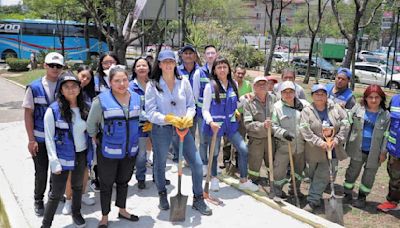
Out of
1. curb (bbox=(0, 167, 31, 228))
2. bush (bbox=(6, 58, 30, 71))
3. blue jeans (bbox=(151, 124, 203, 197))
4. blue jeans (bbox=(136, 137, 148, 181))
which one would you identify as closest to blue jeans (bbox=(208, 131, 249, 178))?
blue jeans (bbox=(151, 124, 203, 197))

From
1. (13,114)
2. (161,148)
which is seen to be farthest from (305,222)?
(13,114)

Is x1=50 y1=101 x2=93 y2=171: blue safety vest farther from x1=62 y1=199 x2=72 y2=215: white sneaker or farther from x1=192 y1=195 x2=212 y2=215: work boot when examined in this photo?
x1=192 y1=195 x2=212 y2=215: work boot

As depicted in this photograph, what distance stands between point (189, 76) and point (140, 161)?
1340 millimetres

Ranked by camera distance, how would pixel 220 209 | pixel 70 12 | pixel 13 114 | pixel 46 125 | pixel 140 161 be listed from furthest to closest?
pixel 70 12 < pixel 13 114 < pixel 140 161 < pixel 220 209 < pixel 46 125

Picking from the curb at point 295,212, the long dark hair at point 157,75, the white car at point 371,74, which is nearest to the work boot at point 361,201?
the curb at point 295,212

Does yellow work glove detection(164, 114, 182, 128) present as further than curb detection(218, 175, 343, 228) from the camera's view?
No

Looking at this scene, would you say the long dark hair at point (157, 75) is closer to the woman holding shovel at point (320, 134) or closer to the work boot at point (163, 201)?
the work boot at point (163, 201)

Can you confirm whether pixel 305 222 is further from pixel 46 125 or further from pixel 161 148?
pixel 46 125

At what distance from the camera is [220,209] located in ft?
14.8

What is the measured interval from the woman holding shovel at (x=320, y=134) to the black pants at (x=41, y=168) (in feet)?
9.33

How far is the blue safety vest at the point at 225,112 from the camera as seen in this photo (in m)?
4.74

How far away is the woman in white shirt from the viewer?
3.63m

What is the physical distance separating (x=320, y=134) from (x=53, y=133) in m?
2.90

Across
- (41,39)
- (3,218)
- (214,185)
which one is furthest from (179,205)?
(41,39)
